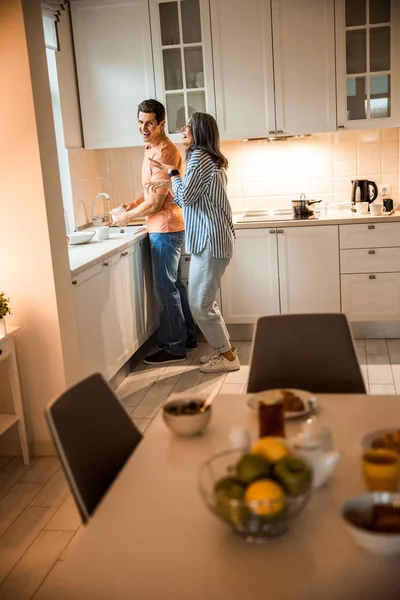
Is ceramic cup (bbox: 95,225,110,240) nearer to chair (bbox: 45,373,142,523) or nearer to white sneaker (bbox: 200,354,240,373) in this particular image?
white sneaker (bbox: 200,354,240,373)

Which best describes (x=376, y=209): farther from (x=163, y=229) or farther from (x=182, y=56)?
(x=182, y=56)

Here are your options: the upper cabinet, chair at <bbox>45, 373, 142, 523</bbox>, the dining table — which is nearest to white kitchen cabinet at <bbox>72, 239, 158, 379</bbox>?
the upper cabinet

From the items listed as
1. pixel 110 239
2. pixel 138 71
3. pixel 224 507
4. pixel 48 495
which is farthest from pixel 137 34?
pixel 224 507

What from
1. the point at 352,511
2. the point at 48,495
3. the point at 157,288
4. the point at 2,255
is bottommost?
the point at 48,495

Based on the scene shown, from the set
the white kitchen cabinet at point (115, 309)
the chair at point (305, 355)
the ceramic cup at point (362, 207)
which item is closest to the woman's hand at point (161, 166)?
the white kitchen cabinet at point (115, 309)

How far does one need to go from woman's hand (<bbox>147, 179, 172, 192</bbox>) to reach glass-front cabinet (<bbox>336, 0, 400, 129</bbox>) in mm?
1281

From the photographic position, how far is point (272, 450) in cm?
136

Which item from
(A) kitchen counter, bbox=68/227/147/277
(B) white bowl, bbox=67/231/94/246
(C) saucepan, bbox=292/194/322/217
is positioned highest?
(C) saucepan, bbox=292/194/322/217

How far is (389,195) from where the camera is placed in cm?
504

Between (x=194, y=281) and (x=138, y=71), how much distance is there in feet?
5.39

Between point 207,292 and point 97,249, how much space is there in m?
0.70

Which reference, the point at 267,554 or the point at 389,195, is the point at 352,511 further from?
the point at 389,195

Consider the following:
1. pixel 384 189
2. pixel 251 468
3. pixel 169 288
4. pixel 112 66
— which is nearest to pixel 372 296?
pixel 384 189

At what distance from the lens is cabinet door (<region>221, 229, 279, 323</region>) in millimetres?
4727
